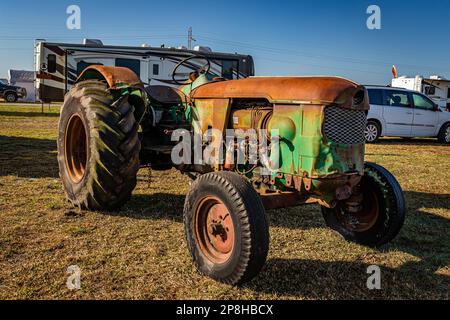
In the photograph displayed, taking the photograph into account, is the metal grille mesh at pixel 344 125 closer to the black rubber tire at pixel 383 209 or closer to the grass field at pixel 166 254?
the black rubber tire at pixel 383 209

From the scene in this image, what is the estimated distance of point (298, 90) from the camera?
3.28m

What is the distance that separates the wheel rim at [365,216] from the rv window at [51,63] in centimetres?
1477

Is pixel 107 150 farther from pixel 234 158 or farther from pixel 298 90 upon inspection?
pixel 298 90

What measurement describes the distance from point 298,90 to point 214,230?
1228mm

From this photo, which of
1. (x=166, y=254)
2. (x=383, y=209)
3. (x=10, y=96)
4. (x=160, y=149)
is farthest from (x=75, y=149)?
(x=10, y=96)

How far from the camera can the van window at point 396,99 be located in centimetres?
1289

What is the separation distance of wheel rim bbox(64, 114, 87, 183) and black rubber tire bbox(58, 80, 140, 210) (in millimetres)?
398

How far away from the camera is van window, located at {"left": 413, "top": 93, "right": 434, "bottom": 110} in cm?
1312

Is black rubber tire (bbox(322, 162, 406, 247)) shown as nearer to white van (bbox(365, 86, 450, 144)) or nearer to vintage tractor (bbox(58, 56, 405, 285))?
vintage tractor (bbox(58, 56, 405, 285))

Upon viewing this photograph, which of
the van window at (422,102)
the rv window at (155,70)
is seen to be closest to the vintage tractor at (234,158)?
the van window at (422,102)

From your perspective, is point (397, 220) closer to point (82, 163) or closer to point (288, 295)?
point (288, 295)
